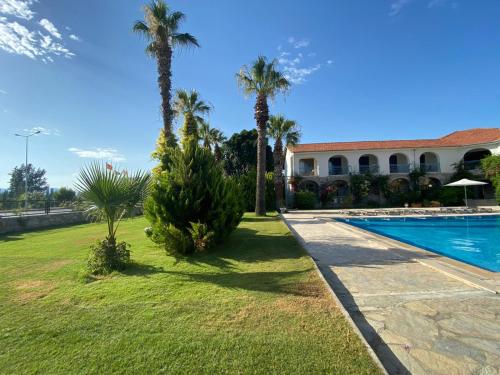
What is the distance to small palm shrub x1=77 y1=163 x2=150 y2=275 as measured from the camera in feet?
20.5

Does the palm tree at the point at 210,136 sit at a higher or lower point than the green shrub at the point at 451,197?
higher

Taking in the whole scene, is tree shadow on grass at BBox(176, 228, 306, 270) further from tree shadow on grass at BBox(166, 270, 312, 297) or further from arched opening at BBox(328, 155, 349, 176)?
arched opening at BBox(328, 155, 349, 176)

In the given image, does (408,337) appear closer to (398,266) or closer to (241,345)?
(241,345)

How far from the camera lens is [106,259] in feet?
20.9

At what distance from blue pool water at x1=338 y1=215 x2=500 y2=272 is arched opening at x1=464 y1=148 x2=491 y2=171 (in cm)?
1348

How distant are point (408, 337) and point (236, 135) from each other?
37454 mm

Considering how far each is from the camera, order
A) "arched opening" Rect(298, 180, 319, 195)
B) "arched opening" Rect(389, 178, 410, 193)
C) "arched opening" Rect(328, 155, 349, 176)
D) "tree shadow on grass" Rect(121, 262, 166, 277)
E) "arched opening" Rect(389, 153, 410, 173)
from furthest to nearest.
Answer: "arched opening" Rect(328, 155, 349, 176), "arched opening" Rect(298, 180, 319, 195), "arched opening" Rect(389, 153, 410, 173), "arched opening" Rect(389, 178, 410, 193), "tree shadow on grass" Rect(121, 262, 166, 277)

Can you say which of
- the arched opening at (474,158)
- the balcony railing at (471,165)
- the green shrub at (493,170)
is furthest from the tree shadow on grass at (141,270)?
the arched opening at (474,158)

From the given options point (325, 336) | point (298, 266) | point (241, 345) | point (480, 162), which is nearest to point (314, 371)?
point (325, 336)

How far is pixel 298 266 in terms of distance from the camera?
242 inches

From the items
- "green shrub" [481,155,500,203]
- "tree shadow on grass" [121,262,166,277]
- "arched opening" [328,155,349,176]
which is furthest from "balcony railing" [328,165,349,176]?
"tree shadow on grass" [121,262,166,277]

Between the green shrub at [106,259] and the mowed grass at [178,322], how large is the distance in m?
0.30

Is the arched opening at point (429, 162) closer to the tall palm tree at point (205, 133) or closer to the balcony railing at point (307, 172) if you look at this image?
the balcony railing at point (307, 172)

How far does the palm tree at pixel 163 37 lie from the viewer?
49.4 feet
